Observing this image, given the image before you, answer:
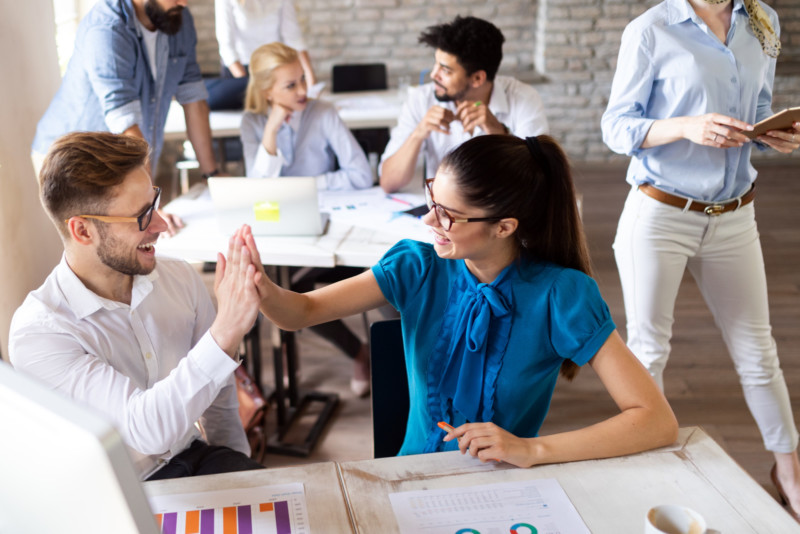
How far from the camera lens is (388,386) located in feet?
5.60

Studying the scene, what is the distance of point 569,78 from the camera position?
6.11 metres

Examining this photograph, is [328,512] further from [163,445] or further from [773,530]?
[773,530]

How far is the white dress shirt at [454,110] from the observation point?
3018 mm

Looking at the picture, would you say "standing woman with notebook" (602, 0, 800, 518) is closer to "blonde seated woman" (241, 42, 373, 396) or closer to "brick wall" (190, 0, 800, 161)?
"blonde seated woman" (241, 42, 373, 396)

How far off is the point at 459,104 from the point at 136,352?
1660mm

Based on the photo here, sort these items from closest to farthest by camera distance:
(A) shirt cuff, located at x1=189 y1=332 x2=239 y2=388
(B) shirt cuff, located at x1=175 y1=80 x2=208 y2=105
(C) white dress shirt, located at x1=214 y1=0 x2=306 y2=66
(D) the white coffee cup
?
(D) the white coffee cup, (A) shirt cuff, located at x1=189 y1=332 x2=239 y2=388, (B) shirt cuff, located at x1=175 y1=80 x2=208 y2=105, (C) white dress shirt, located at x1=214 y1=0 x2=306 y2=66

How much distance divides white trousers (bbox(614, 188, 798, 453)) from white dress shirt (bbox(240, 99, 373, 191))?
1296mm

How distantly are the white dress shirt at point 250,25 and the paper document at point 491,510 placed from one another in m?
4.17

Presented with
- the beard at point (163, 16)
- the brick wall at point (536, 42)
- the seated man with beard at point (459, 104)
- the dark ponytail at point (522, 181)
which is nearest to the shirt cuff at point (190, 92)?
the beard at point (163, 16)

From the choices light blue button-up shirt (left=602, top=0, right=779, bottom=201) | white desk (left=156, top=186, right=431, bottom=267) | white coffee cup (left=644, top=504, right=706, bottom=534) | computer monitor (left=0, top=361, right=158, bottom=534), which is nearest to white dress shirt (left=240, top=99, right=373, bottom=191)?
white desk (left=156, top=186, right=431, bottom=267)

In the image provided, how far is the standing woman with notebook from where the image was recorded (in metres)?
2.07

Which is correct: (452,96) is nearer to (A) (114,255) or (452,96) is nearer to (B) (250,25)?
(A) (114,255)

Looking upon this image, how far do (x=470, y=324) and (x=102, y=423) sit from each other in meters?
1.02

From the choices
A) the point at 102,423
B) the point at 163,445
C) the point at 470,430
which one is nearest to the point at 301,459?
the point at 163,445
